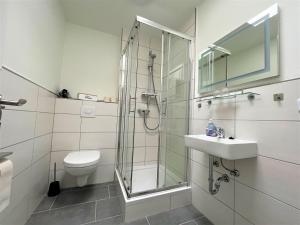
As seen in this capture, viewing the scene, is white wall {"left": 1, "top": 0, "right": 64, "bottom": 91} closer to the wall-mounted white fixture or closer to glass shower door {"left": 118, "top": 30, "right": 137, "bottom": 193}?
glass shower door {"left": 118, "top": 30, "right": 137, "bottom": 193}

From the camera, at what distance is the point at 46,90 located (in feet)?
5.20

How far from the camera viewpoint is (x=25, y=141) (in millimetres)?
1184

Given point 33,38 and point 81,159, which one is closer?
point 33,38

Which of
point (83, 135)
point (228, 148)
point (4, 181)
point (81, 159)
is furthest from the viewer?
point (83, 135)

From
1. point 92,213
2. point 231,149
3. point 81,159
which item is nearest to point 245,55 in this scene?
point 231,149

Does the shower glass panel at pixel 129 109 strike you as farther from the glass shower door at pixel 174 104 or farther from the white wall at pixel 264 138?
the white wall at pixel 264 138

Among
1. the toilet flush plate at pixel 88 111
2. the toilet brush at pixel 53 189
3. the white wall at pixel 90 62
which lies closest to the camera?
the toilet brush at pixel 53 189

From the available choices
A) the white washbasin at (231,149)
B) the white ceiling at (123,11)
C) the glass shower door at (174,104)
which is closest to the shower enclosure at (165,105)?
the glass shower door at (174,104)

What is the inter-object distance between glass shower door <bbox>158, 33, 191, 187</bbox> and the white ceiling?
0.38 metres

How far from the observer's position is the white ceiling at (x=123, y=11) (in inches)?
70.5

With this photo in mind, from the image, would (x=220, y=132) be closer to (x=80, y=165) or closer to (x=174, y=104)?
(x=174, y=104)

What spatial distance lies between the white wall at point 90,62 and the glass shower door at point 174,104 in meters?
1.03

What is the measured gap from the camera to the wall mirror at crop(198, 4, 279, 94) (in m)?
1.00

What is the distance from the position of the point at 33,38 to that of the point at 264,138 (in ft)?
6.73
